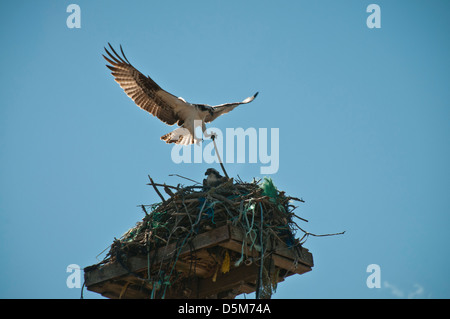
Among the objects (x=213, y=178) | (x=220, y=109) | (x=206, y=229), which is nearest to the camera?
(x=206, y=229)

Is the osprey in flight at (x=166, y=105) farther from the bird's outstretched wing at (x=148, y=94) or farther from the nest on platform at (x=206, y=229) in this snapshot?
the nest on platform at (x=206, y=229)

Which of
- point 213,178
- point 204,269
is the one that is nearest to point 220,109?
point 213,178

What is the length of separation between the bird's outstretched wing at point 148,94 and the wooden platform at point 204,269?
11.2ft

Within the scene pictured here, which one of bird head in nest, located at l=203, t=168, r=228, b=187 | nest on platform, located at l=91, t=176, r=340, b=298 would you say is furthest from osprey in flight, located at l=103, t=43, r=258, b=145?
nest on platform, located at l=91, t=176, r=340, b=298

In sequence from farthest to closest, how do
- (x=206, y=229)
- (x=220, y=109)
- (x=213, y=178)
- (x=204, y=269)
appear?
(x=220, y=109) → (x=213, y=178) → (x=204, y=269) → (x=206, y=229)

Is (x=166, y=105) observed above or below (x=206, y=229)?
above

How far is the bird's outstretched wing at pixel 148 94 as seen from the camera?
8094 mm

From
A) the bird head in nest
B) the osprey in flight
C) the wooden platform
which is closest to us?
the wooden platform

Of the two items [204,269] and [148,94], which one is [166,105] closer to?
[148,94]

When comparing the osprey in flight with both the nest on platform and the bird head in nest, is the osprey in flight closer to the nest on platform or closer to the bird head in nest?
the bird head in nest

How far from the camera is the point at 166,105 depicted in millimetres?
8352

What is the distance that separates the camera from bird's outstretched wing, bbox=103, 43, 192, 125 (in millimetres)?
8094

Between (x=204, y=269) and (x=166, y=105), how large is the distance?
370cm
